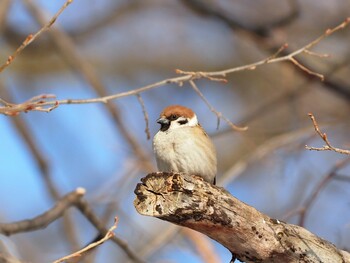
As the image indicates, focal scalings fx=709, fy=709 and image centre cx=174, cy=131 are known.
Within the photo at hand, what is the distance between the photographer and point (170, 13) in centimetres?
862

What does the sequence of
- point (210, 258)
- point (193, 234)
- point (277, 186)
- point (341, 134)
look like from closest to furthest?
point (210, 258)
point (193, 234)
point (277, 186)
point (341, 134)

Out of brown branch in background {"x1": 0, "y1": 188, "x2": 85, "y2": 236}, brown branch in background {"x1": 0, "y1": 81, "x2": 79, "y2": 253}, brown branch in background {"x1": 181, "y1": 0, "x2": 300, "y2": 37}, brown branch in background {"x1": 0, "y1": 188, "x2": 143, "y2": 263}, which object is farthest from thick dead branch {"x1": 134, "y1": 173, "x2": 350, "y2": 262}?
brown branch in background {"x1": 181, "y1": 0, "x2": 300, "y2": 37}

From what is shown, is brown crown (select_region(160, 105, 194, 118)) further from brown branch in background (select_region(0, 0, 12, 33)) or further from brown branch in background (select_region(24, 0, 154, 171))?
brown branch in background (select_region(0, 0, 12, 33))

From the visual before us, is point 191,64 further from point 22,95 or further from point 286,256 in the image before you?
point 286,256

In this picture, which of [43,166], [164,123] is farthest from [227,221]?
[43,166]

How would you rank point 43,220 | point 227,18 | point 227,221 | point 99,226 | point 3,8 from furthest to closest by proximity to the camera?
point 227,18 < point 3,8 < point 99,226 < point 43,220 < point 227,221

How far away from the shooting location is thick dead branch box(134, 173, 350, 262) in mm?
2805

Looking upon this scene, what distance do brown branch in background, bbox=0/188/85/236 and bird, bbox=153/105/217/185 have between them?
529 mm

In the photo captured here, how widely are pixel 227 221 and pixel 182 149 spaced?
1.03 meters

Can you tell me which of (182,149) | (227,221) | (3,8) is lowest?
(227,221)

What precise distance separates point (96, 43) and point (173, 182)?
6.11 m

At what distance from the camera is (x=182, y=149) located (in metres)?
3.82

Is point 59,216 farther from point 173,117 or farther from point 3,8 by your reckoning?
point 3,8

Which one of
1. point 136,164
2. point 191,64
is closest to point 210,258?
point 136,164
